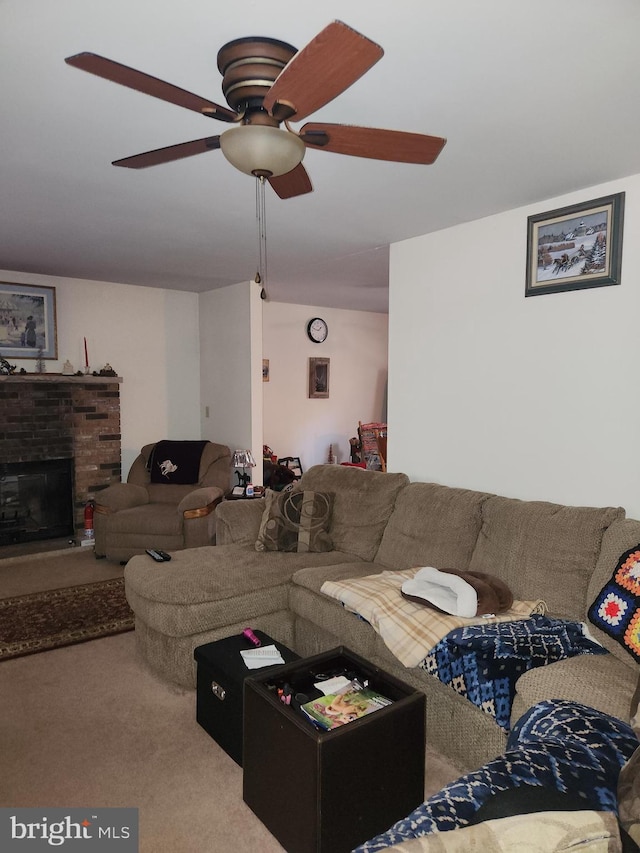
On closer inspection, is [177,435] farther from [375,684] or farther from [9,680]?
[375,684]

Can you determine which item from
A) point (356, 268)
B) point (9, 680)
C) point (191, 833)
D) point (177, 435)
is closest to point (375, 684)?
point (191, 833)

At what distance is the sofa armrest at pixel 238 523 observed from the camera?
3502 mm

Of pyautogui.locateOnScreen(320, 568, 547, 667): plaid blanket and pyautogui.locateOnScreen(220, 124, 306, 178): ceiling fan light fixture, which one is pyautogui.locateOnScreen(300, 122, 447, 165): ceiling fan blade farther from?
pyautogui.locateOnScreen(320, 568, 547, 667): plaid blanket

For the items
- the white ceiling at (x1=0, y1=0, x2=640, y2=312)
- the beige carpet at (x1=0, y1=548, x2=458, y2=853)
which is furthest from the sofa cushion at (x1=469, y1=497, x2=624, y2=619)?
the white ceiling at (x1=0, y1=0, x2=640, y2=312)

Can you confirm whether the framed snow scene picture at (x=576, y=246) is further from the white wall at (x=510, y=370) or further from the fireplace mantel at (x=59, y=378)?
the fireplace mantel at (x=59, y=378)

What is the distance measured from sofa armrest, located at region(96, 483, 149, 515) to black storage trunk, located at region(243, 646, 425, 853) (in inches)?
124

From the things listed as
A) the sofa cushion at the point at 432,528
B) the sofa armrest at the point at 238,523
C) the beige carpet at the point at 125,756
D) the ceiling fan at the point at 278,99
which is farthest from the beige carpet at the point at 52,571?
the ceiling fan at the point at 278,99

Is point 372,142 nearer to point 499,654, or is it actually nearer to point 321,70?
point 321,70

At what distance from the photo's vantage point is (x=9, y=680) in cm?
279

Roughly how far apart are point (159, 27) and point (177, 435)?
467 cm

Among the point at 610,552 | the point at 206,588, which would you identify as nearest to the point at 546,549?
the point at 610,552

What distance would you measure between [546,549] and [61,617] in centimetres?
285

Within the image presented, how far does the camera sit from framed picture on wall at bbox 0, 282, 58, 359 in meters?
4.79

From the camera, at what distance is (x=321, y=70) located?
1293mm
